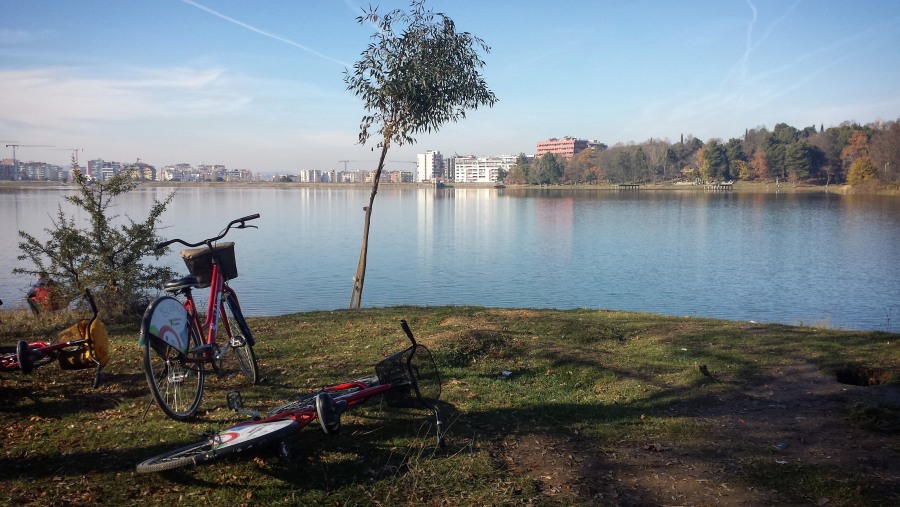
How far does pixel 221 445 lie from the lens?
4.14 m

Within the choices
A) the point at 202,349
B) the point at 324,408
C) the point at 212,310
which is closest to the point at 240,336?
the point at 212,310

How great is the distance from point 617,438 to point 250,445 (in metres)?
3.14

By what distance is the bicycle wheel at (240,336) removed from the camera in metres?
6.31

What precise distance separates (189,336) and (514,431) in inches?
118

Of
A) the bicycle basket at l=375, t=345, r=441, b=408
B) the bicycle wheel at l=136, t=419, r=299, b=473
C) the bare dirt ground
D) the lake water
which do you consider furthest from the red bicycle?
the lake water

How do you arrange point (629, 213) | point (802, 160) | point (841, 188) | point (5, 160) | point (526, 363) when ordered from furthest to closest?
1. point (5, 160)
2. point (802, 160)
3. point (841, 188)
4. point (629, 213)
5. point (526, 363)

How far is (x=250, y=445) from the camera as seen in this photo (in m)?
4.07

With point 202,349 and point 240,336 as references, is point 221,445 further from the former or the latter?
point 240,336

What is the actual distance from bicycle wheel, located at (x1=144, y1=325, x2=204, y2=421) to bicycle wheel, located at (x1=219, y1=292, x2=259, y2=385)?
775 millimetres

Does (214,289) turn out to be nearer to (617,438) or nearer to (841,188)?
(617,438)

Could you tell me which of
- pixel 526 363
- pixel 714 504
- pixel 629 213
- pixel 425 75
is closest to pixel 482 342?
pixel 526 363

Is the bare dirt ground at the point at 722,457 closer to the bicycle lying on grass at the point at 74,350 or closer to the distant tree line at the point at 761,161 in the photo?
the bicycle lying on grass at the point at 74,350

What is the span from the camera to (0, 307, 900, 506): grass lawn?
4270 mm

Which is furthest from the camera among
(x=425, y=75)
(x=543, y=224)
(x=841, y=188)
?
(x=841, y=188)
